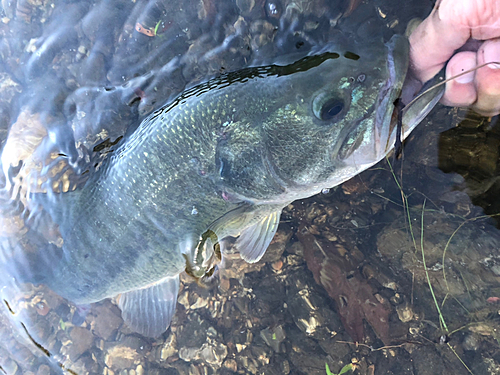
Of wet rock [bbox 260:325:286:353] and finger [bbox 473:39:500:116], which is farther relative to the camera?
wet rock [bbox 260:325:286:353]

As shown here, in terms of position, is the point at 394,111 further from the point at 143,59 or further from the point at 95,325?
the point at 95,325

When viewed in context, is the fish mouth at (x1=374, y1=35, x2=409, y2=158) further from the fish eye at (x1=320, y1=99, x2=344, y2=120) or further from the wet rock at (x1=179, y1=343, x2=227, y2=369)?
the wet rock at (x1=179, y1=343, x2=227, y2=369)

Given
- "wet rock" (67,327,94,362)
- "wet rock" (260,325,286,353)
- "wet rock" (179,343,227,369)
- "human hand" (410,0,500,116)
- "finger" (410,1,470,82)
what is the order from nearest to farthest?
"human hand" (410,0,500,116) → "finger" (410,1,470,82) → "wet rock" (260,325,286,353) → "wet rock" (179,343,227,369) → "wet rock" (67,327,94,362)

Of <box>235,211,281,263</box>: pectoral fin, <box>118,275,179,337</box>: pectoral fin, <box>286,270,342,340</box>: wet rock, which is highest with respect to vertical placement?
<box>235,211,281,263</box>: pectoral fin

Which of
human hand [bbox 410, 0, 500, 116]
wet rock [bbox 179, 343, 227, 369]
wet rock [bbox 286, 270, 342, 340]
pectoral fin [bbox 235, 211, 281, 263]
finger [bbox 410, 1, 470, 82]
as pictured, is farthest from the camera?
wet rock [bbox 179, 343, 227, 369]

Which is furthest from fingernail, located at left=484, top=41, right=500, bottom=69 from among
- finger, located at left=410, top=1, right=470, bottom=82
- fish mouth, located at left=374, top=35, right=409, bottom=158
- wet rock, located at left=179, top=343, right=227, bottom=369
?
wet rock, located at left=179, top=343, right=227, bottom=369

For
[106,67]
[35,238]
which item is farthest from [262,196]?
[35,238]

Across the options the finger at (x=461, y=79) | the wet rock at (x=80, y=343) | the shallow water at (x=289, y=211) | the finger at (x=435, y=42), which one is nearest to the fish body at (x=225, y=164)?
the finger at (x=435, y=42)
